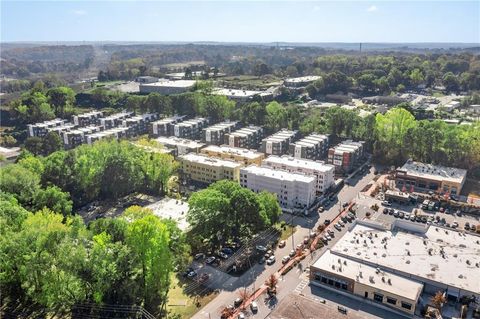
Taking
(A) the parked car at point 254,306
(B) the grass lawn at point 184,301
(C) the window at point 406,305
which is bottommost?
(B) the grass lawn at point 184,301

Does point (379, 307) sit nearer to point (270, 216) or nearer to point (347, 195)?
point (270, 216)

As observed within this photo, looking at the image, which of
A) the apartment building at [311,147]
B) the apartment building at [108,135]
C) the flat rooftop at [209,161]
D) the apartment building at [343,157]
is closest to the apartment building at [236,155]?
the flat rooftop at [209,161]

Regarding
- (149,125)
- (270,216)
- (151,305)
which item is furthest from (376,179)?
(149,125)

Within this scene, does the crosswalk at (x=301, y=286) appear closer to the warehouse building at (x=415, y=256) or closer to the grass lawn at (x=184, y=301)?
the warehouse building at (x=415, y=256)

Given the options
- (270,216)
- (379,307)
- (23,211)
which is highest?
(23,211)

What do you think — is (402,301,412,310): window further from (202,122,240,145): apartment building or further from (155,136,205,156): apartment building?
(202,122,240,145): apartment building

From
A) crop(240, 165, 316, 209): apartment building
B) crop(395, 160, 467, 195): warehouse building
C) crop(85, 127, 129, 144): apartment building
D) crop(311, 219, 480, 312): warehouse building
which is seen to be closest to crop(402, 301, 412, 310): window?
crop(311, 219, 480, 312): warehouse building
